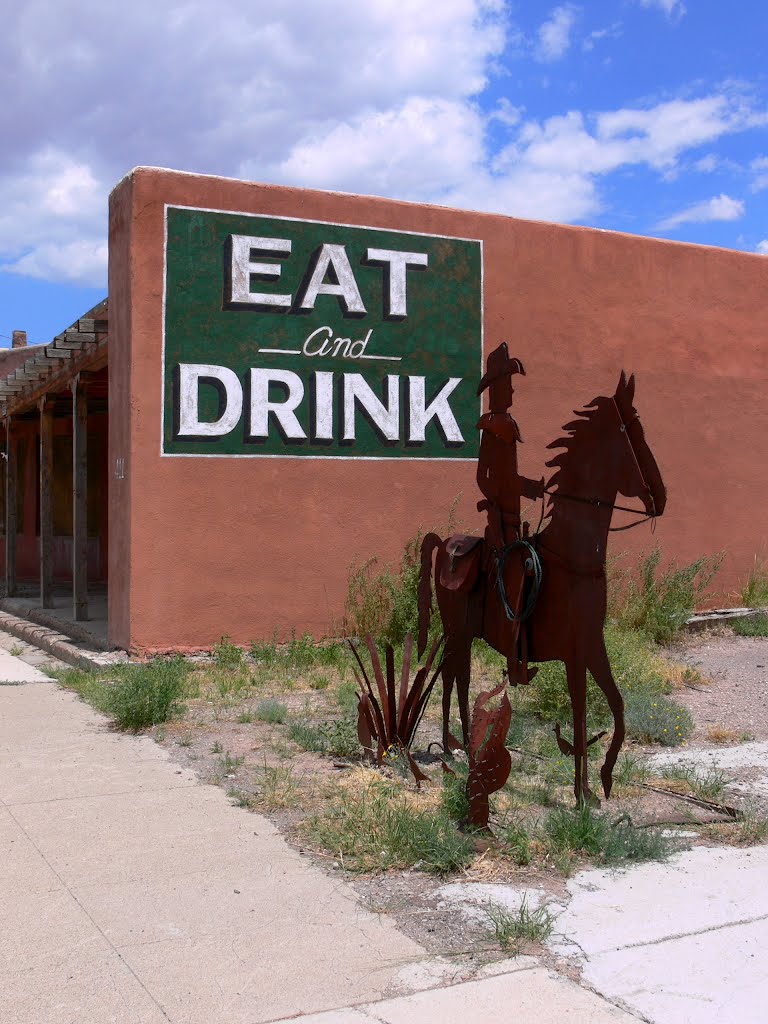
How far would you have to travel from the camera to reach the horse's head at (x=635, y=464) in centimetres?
564

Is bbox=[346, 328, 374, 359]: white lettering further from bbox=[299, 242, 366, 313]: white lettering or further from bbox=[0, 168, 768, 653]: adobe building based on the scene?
bbox=[299, 242, 366, 313]: white lettering

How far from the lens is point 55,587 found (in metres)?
19.5

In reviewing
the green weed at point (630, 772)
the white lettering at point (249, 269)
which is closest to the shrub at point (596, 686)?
the green weed at point (630, 772)

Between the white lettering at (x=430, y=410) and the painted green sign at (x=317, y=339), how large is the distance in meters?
0.01

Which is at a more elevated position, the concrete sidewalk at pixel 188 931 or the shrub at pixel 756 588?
the shrub at pixel 756 588

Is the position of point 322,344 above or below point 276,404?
above

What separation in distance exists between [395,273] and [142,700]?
6.08 meters

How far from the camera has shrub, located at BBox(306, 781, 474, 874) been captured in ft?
16.3

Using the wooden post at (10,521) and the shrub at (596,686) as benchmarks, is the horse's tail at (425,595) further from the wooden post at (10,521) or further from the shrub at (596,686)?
the wooden post at (10,521)

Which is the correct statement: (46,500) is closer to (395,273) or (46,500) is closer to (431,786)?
(395,273)

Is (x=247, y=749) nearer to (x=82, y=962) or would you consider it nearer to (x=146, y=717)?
(x=146, y=717)

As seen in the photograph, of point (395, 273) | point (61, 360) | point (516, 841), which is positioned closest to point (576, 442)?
point (516, 841)

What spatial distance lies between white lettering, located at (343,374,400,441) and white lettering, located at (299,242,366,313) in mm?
832

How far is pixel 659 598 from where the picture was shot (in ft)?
42.4
